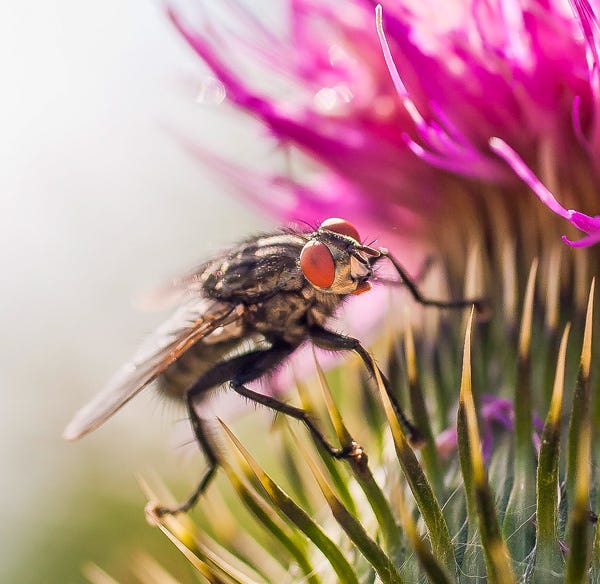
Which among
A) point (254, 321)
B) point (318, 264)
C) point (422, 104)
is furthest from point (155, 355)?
point (422, 104)

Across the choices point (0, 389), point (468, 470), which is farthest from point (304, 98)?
point (0, 389)

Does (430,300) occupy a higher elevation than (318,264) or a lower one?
lower

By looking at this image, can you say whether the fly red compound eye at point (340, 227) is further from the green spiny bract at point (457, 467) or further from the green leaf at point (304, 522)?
the green leaf at point (304, 522)

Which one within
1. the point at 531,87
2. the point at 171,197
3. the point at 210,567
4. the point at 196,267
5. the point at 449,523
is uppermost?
the point at 171,197

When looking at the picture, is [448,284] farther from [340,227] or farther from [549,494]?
[549,494]

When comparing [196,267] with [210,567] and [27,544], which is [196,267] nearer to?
[210,567]

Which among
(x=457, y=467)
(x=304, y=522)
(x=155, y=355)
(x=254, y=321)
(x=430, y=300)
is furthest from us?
(x=430, y=300)

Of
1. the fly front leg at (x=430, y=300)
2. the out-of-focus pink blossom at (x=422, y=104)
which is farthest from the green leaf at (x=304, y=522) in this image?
the out-of-focus pink blossom at (x=422, y=104)
